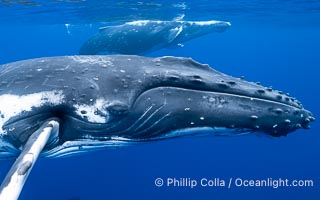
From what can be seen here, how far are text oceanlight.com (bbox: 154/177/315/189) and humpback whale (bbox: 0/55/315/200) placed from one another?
17.6 m

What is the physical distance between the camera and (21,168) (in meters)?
2.99

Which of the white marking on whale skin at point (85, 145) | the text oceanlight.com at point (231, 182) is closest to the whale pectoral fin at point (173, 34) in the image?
the text oceanlight.com at point (231, 182)

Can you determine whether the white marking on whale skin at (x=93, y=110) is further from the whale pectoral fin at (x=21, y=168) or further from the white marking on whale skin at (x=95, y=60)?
the white marking on whale skin at (x=95, y=60)

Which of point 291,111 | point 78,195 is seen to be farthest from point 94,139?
Answer: point 78,195

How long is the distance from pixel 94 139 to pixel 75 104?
0.55 m

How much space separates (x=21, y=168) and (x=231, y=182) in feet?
72.1

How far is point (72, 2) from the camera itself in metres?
23.7

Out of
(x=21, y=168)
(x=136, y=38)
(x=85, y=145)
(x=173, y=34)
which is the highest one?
(x=173, y=34)

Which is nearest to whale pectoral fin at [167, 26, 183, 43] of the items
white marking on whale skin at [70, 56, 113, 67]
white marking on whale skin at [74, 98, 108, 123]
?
white marking on whale skin at [70, 56, 113, 67]

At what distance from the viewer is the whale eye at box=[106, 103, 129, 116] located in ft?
13.8

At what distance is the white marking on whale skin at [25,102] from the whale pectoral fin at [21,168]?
50 cm

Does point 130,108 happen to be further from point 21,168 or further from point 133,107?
point 21,168

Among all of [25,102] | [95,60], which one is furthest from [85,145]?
[95,60]

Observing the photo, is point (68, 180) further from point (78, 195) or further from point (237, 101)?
point (237, 101)
